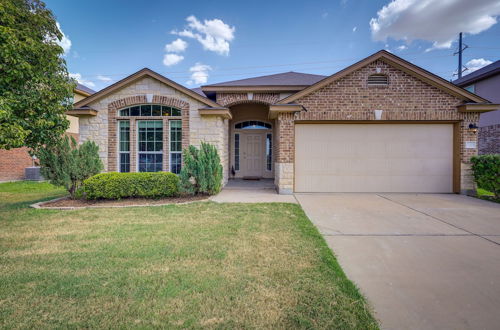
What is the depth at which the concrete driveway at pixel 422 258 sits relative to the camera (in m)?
2.13

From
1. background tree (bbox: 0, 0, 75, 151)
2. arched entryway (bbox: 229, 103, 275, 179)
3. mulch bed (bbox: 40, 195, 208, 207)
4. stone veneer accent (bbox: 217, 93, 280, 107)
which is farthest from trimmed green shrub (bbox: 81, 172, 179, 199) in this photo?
arched entryway (bbox: 229, 103, 275, 179)

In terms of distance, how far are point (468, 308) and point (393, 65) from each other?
7.96 m

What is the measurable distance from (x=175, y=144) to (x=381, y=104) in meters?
7.59

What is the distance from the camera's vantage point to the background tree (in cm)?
439

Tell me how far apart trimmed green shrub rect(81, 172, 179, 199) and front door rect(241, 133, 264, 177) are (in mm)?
6073

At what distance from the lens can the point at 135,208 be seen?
6.04 metres

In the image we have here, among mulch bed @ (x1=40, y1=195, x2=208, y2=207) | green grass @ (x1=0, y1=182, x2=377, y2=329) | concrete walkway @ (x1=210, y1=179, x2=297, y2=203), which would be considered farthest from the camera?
concrete walkway @ (x1=210, y1=179, x2=297, y2=203)

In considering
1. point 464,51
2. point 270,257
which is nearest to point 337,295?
point 270,257

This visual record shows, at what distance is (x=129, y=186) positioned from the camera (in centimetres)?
680

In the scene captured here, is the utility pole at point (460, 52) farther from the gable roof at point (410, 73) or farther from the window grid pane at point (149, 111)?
the window grid pane at point (149, 111)

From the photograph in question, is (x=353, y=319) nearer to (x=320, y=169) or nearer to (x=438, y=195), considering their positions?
(x=320, y=169)

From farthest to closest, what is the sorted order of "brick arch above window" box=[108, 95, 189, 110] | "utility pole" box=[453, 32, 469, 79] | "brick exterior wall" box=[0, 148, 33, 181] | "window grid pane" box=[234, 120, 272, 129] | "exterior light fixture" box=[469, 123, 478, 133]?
"utility pole" box=[453, 32, 469, 79], "window grid pane" box=[234, 120, 272, 129], "brick exterior wall" box=[0, 148, 33, 181], "brick arch above window" box=[108, 95, 189, 110], "exterior light fixture" box=[469, 123, 478, 133]

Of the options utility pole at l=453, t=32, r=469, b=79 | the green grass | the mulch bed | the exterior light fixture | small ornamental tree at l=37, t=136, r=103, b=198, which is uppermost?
utility pole at l=453, t=32, r=469, b=79

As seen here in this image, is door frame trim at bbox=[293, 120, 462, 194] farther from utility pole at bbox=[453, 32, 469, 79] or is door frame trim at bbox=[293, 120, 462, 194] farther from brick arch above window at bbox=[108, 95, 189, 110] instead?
utility pole at bbox=[453, 32, 469, 79]
